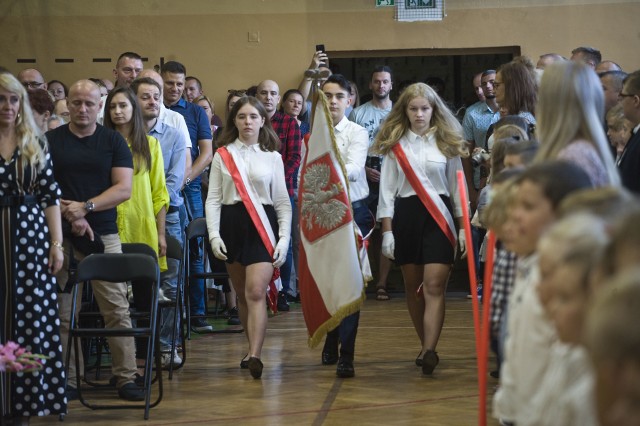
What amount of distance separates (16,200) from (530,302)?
2882mm

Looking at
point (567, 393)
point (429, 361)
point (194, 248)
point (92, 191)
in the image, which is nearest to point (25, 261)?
point (92, 191)

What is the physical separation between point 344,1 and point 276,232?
6.66 meters

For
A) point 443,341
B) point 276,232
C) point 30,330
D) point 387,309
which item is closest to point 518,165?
point 30,330

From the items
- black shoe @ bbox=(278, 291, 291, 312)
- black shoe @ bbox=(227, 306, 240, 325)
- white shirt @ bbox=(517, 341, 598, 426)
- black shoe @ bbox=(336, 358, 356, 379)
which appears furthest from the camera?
black shoe @ bbox=(278, 291, 291, 312)

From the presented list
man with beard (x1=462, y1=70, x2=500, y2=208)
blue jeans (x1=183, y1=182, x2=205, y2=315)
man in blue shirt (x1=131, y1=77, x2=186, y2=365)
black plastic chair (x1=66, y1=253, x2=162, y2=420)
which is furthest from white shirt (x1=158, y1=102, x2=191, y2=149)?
man with beard (x1=462, y1=70, x2=500, y2=208)

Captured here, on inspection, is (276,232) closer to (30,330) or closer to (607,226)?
(30,330)

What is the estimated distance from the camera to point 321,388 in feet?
19.8

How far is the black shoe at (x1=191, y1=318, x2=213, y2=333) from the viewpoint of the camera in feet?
27.5

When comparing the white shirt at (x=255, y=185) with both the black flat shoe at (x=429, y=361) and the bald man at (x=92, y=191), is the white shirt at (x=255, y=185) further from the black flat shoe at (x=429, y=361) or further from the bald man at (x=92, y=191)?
the black flat shoe at (x=429, y=361)

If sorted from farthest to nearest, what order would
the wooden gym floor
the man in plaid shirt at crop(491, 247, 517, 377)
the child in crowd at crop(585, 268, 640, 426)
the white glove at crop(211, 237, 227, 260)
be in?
1. the white glove at crop(211, 237, 227, 260)
2. the wooden gym floor
3. the man in plaid shirt at crop(491, 247, 517, 377)
4. the child in crowd at crop(585, 268, 640, 426)

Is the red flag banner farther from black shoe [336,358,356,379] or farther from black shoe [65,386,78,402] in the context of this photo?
black shoe [65,386,78,402]

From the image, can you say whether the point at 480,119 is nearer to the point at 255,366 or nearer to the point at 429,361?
the point at 429,361

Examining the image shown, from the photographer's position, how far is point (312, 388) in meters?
6.03

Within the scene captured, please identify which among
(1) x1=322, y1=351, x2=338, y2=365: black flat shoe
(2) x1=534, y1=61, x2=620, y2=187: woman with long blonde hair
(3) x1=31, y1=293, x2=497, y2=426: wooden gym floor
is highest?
(2) x1=534, y1=61, x2=620, y2=187: woman with long blonde hair
